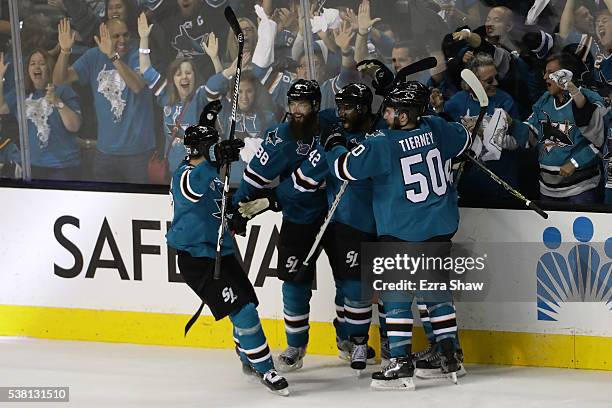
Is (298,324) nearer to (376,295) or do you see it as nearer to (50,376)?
(376,295)

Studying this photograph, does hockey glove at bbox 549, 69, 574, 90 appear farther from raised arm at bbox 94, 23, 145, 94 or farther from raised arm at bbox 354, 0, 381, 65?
raised arm at bbox 94, 23, 145, 94

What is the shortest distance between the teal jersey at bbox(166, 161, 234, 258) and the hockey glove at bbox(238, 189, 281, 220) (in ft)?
0.84

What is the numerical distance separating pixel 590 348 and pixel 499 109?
110cm

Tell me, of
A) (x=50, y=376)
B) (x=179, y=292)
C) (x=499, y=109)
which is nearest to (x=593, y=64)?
(x=499, y=109)

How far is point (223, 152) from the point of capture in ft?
18.1

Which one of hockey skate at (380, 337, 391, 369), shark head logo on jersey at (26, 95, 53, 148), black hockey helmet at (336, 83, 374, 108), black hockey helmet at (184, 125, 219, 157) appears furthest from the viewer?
shark head logo on jersey at (26, 95, 53, 148)

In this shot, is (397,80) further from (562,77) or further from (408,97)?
(562,77)

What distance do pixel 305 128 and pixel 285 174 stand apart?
10.2 inches

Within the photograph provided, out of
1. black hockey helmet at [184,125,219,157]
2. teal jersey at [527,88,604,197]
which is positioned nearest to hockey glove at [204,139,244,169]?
black hockey helmet at [184,125,219,157]

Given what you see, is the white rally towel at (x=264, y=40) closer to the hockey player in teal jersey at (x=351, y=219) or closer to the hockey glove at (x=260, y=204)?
the hockey player in teal jersey at (x=351, y=219)

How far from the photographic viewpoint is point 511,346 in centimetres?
614

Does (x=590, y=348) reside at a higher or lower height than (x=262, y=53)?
lower

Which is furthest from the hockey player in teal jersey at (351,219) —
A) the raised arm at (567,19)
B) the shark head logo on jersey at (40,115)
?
the shark head logo on jersey at (40,115)

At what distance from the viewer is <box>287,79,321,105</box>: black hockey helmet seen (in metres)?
5.91
